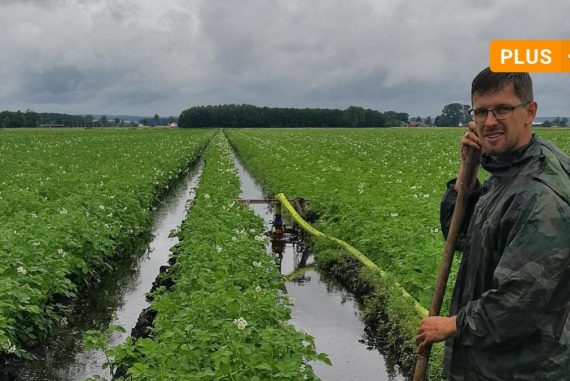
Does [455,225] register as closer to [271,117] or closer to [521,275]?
[521,275]

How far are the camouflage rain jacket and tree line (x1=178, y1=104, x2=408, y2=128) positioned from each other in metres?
139

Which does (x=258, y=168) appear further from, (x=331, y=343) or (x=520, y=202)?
(x=520, y=202)

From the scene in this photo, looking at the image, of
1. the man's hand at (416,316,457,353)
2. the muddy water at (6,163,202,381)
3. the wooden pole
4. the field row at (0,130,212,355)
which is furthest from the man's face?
the muddy water at (6,163,202,381)

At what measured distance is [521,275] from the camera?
7.83 feet

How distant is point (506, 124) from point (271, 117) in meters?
143

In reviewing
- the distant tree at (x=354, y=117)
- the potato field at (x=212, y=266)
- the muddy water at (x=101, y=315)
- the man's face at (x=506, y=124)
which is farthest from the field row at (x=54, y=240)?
the distant tree at (x=354, y=117)

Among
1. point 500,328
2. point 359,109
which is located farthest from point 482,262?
point 359,109

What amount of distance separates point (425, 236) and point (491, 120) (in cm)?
680

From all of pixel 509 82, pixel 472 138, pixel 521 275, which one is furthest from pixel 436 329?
pixel 509 82

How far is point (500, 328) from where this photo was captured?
2475 mm

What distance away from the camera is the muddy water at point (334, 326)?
23.2ft

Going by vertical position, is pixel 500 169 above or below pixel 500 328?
above

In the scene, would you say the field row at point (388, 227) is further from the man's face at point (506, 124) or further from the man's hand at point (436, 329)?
the man's face at point (506, 124)

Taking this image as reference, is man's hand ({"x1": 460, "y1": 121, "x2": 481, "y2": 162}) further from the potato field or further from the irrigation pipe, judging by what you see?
the irrigation pipe
